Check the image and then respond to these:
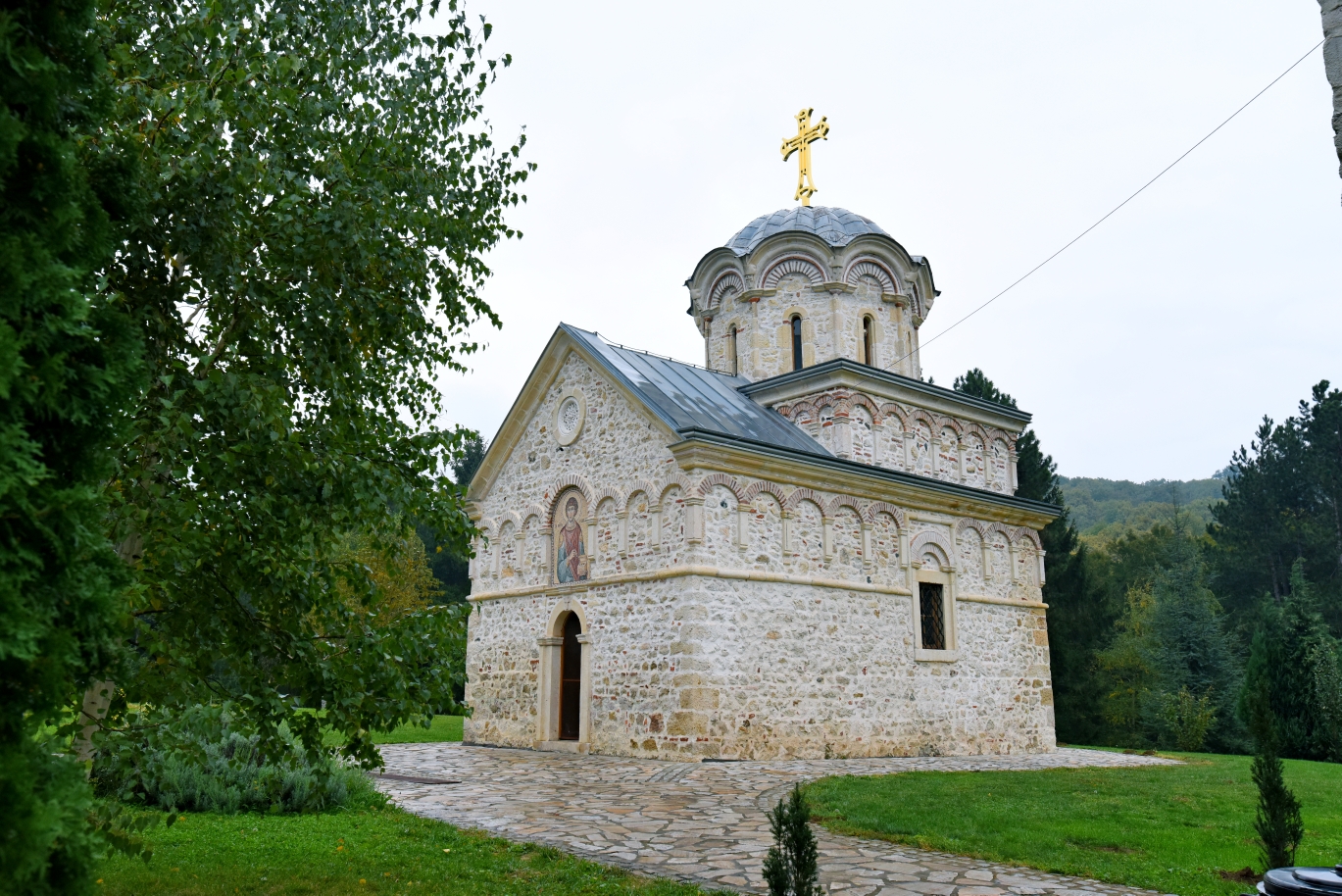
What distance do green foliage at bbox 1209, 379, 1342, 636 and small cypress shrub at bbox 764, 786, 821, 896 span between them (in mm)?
37062

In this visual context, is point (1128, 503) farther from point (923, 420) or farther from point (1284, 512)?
point (923, 420)

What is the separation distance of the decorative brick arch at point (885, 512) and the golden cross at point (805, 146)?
299 inches

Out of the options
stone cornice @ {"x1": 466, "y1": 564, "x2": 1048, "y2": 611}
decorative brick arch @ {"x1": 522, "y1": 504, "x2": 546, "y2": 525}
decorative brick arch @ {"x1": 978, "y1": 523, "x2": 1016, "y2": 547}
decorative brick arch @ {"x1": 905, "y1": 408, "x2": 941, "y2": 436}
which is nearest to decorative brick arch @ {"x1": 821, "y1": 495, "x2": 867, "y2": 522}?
stone cornice @ {"x1": 466, "y1": 564, "x2": 1048, "y2": 611}

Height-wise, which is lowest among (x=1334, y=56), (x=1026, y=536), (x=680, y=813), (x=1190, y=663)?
(x=680, y=813)

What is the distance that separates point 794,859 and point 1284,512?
39792mm

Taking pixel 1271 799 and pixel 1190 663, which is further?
pixel 1190 663

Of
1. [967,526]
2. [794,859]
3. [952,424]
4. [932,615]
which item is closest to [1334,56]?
[794,859]

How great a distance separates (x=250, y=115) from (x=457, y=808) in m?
5.90

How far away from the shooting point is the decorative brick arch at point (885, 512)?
48.9ft

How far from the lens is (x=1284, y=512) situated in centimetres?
3606

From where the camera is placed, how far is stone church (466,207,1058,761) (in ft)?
42.9

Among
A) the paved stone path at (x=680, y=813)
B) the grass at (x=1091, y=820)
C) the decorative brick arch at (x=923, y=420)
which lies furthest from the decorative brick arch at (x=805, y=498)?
the grass at (x=1091, y=820)

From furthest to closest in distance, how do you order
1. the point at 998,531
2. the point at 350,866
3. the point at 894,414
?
the point at 998,531, the point at 894,414, the point at 350,866

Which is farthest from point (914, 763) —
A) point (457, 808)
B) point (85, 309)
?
point (85, 309)
